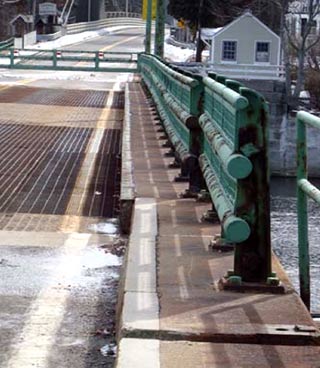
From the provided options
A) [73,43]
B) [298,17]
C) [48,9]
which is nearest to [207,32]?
[298,17]

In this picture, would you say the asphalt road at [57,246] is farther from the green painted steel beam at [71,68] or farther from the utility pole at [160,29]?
the green painted steel beam at [71,68]

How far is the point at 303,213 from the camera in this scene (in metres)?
5.77

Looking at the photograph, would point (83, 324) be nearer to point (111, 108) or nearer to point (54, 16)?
point (111, 108)

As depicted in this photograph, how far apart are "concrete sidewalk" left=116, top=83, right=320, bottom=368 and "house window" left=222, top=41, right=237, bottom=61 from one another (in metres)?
53.5

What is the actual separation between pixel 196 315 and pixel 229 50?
56.0 meters

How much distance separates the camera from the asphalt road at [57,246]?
203 inches

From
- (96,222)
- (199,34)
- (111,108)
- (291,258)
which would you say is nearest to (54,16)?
(199,34)

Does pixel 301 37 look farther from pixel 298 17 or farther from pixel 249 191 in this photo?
pixel 249 191

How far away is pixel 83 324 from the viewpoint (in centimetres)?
554

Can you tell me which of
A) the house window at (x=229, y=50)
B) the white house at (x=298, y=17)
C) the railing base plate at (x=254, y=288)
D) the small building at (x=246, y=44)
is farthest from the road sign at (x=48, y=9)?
the railing base plate at (x=254, y=288)

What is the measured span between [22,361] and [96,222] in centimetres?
445

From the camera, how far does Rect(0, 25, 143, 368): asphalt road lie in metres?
5.16

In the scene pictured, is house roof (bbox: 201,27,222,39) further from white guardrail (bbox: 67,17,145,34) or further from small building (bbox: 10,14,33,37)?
white guardrail (bbox: 67,17,145,34)

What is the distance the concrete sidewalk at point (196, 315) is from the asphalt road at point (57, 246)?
11.4 inches
